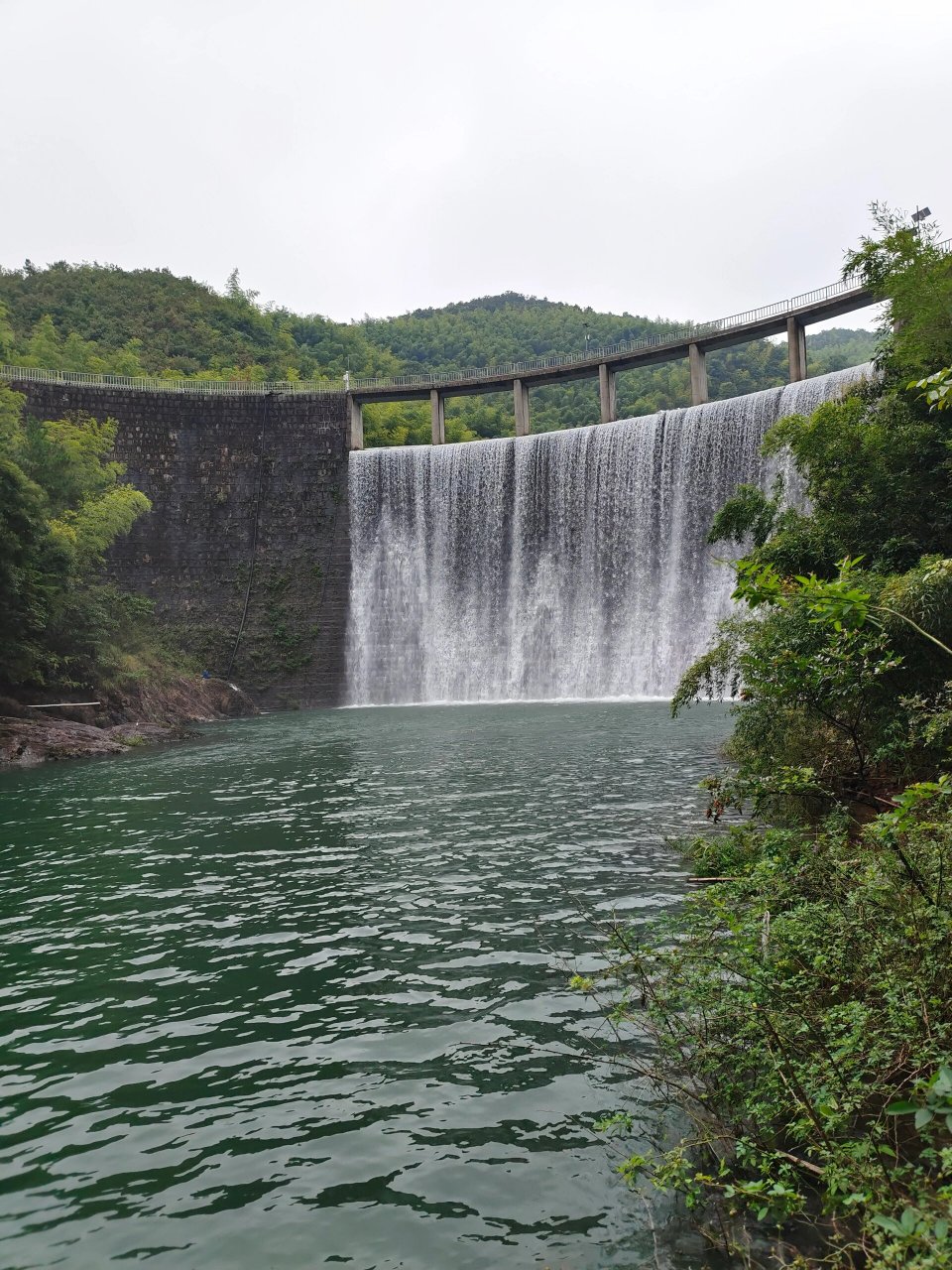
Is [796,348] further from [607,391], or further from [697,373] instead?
[607,391]

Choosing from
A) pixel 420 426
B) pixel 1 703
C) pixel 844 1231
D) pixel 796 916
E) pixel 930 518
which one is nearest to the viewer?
pixel 844 1231

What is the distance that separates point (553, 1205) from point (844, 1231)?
129cm

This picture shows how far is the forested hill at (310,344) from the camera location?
6328 cm

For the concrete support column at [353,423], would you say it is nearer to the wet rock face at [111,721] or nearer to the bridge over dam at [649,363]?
the bridge over dam at [649,363]

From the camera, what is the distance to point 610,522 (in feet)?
126

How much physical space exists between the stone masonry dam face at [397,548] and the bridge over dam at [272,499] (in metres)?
0.09

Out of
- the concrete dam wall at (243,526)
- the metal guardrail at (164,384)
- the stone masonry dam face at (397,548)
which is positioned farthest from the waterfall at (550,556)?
the metal guardrail at (164,384)

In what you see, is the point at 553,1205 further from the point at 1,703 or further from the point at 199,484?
the point at 199,484

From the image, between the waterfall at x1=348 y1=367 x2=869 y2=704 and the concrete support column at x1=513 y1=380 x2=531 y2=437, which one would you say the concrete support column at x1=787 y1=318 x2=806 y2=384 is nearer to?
the waterfall at x1=348 y1=367 x2=869 y2=704

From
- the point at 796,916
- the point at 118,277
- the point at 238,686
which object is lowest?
the point at 238,686

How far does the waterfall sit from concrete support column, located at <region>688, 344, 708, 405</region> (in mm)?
3443

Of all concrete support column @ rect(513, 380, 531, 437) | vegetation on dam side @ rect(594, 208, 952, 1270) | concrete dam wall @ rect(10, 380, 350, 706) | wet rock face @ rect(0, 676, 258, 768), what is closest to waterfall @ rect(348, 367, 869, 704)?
concrete dam wall @ rect(10, 380, 350, 706)

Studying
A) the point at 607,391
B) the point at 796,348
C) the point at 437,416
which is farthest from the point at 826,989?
the point at 437,416

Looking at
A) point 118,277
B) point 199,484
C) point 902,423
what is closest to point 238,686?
point 199,484
